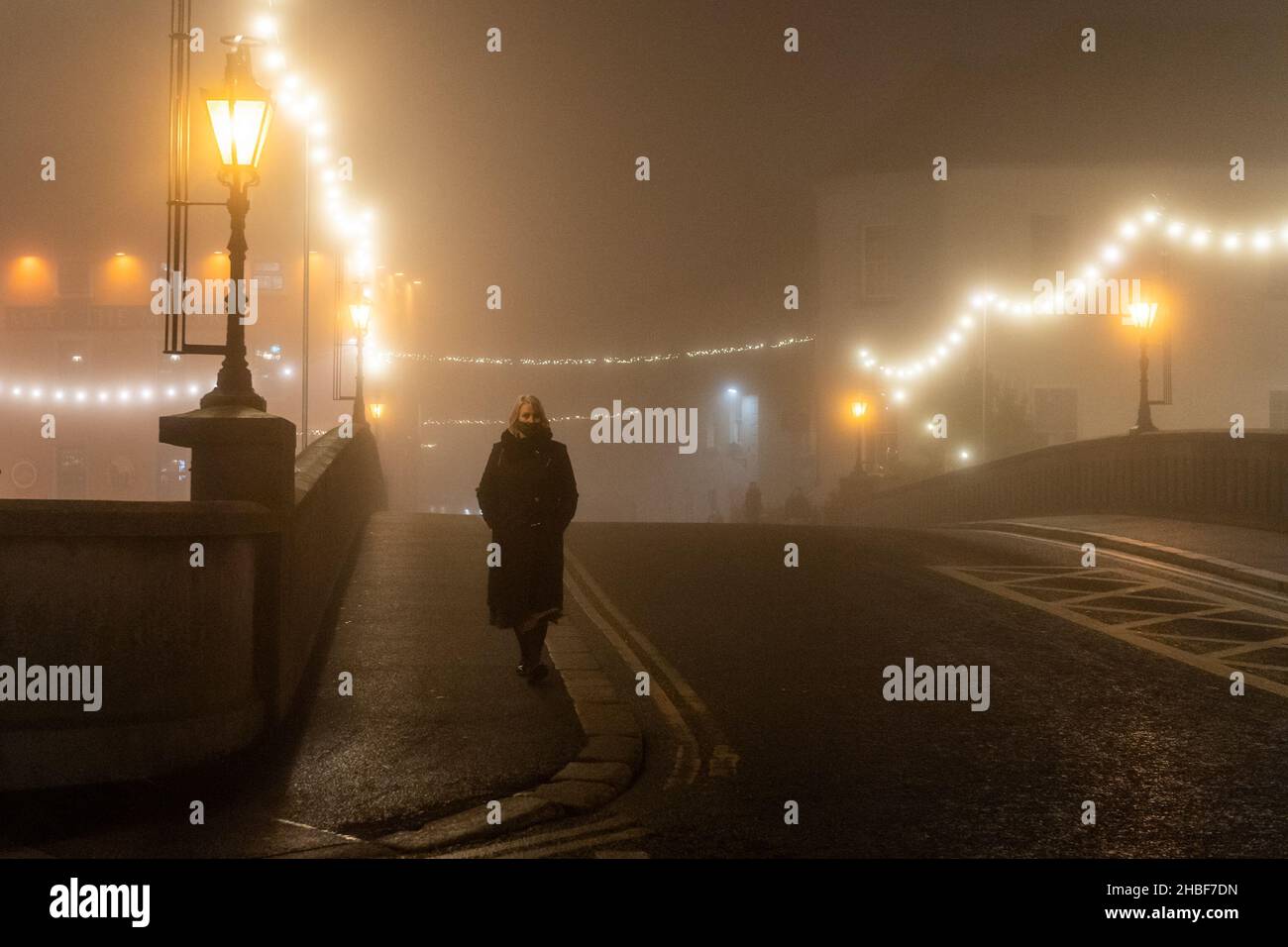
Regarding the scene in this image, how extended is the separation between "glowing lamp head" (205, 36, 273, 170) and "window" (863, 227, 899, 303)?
37747 millimetres

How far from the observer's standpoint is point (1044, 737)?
8273 mm

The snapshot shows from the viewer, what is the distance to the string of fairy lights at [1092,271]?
23.9 m

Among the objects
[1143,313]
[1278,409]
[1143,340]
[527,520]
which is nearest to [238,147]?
[527,520]

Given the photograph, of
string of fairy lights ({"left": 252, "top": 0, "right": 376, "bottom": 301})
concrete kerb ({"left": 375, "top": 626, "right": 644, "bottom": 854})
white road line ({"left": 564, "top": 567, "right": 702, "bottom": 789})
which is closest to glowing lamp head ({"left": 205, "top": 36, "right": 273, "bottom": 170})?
concrete kerb ({"left": 375, "top": 626, "right": 644, "bottom": 854})

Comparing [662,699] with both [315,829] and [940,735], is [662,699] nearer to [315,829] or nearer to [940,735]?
[940,735]

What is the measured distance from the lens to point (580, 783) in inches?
290

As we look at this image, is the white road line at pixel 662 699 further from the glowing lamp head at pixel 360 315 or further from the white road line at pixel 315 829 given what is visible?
the glowing lamp head at pixel 360 315

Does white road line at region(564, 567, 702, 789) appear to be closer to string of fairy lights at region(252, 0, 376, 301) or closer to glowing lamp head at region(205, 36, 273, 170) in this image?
glowing lamp head at region(205, 36, 273, 170)

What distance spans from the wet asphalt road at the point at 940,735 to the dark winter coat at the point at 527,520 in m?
1.20

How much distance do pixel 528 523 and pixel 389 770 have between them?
2.83 meters

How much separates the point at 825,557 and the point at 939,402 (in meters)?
24.3

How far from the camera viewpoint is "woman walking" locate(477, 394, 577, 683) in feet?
33.0
